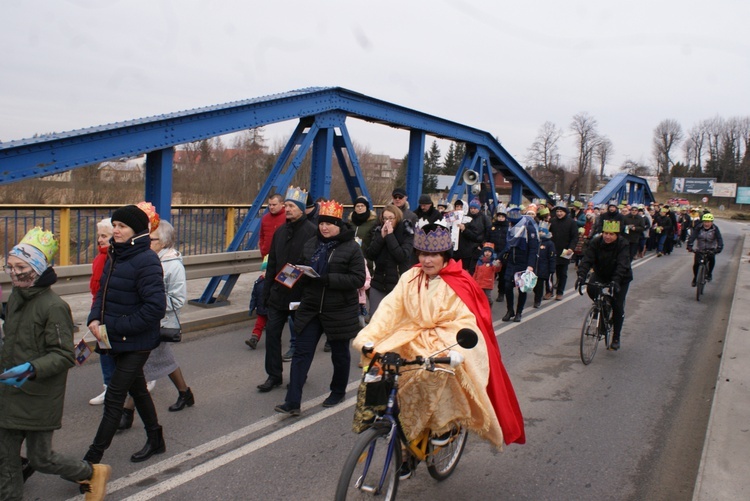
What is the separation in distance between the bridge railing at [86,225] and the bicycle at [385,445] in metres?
5.92

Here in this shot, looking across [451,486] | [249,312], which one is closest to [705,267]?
[249,312]

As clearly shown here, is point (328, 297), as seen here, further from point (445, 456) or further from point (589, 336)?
point (589, 336)

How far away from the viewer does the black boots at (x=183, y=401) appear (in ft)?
17.5

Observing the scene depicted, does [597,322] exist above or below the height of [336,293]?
below

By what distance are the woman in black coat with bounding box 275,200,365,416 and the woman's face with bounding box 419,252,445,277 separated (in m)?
1.48

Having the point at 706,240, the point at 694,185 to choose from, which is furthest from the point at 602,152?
the point at 706,240

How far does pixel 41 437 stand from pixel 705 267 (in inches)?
518

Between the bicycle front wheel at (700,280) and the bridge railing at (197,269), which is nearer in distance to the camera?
the bridge railing at (197,269)

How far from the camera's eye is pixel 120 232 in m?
3.99

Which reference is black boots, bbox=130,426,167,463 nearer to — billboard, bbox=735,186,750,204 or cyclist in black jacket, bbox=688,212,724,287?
cyclist in black jacket, bbox=688,212,724,287

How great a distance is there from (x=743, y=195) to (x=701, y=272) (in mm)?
83182

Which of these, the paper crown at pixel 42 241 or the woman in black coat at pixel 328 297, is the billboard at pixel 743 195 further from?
the paper crown at pixel 42 241

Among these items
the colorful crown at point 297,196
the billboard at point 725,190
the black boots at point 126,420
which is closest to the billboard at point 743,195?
the billboard at point 725,190

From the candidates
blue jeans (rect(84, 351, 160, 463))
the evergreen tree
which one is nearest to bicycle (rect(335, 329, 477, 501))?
blue jeans (rect(84, 351, 160, 463))
